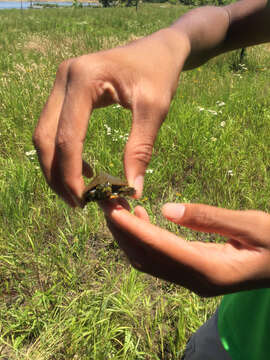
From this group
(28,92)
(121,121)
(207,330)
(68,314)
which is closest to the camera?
(207,330)

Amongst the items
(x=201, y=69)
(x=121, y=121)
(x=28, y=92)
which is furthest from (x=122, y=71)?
(x=201, y=69)

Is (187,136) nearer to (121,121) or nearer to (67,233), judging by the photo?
(121,121)

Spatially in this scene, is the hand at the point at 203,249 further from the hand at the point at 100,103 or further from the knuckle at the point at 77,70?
the knuckle at the point at 77,70

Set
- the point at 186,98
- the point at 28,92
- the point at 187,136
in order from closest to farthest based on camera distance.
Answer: the point at 187,136 < the point at 28,92 < the point at 186,98

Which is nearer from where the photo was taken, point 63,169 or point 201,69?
point 63,169

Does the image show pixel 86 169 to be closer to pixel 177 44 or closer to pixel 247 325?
pixel 177 44

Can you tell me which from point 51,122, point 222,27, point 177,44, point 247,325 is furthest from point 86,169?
point 222,27

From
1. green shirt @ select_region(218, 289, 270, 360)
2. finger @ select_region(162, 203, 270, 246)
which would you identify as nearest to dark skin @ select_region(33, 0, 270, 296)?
finger @ select_region(162, 203, 270, 246)
